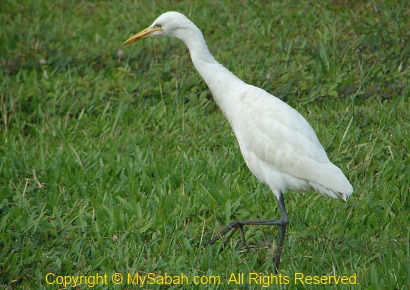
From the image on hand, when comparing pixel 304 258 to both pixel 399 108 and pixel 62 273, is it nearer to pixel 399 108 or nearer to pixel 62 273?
pixel 62 273

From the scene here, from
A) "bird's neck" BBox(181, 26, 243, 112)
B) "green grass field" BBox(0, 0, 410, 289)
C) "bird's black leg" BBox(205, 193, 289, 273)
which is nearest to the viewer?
"green grass field" BBox(0, 0, 410, 289)

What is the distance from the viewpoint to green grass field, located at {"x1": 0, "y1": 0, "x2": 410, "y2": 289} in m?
3.96

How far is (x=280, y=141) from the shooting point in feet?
13.6

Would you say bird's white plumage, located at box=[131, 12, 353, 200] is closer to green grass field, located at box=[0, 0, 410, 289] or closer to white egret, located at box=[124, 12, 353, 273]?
white egret, located at box=[124, 12, 353, 273]

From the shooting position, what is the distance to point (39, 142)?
5.64 metres

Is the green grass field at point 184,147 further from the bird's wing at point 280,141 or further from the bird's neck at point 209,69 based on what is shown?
the bird's wing at point 280,141

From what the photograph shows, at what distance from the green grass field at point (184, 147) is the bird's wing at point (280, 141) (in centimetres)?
43

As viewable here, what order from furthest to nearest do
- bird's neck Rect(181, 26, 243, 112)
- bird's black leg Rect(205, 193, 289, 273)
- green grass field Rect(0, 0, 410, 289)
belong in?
bird's neck Rect(181, 26, 243, 112) → bird's black leg Rect(205, 193, 289, 273) → green grass field Rect(0, 0, 410, 289)

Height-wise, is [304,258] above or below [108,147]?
above

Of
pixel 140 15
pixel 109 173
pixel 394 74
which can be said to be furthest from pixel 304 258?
pixel 140 15

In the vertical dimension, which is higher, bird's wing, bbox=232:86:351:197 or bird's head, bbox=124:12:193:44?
bird's head, bbox=124:12:193:44

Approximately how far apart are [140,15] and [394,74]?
3104 millimetres

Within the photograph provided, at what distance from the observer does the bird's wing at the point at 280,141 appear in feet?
13.3

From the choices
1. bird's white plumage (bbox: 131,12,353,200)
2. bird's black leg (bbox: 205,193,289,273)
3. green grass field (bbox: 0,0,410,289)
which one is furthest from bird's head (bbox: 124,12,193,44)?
bird's black leg (bbox: 205,193,289,273)
